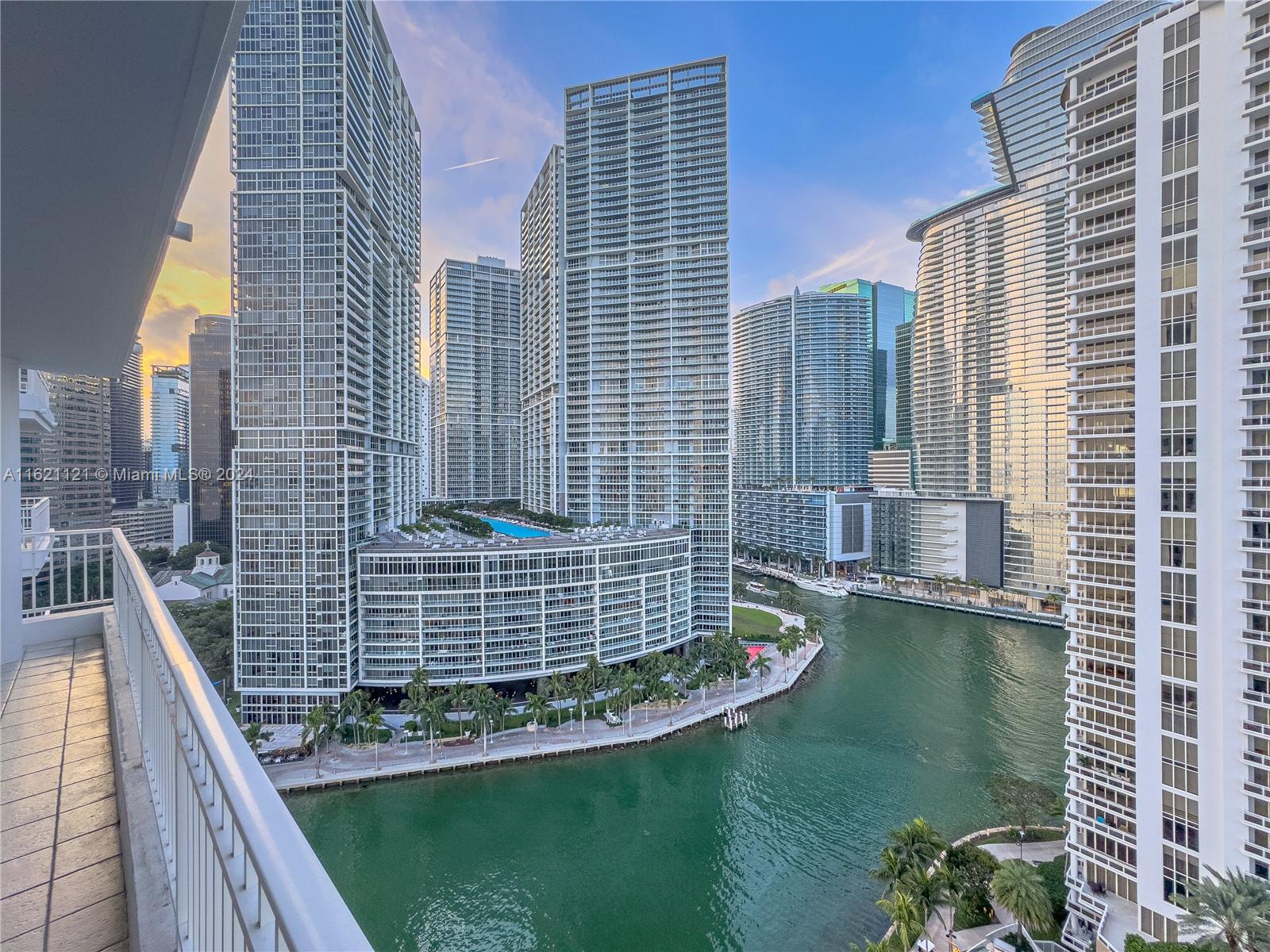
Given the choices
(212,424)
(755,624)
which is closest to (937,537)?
(755,624)

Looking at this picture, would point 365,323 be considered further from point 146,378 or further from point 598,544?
point 598,544

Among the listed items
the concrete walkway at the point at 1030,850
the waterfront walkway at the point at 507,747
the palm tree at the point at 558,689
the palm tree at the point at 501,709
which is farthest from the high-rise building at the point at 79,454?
the concrete walkway at the point at 1030,850

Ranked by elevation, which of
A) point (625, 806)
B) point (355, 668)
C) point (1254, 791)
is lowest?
point (625, 806)

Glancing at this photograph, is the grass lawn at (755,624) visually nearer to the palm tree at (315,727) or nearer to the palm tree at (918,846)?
the palm tree at (918,846)

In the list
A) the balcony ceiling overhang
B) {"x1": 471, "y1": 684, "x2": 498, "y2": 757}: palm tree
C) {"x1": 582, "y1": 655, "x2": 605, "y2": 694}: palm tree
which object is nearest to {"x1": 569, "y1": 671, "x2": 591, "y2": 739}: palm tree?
{"x1": 582, "y1": 655, "x2": 605, "y2": 694}: palm tree

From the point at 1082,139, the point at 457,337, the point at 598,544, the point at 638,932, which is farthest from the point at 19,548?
the point at 457,337

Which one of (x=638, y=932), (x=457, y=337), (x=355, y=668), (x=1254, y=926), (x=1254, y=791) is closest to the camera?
(x=1254, y=926)
